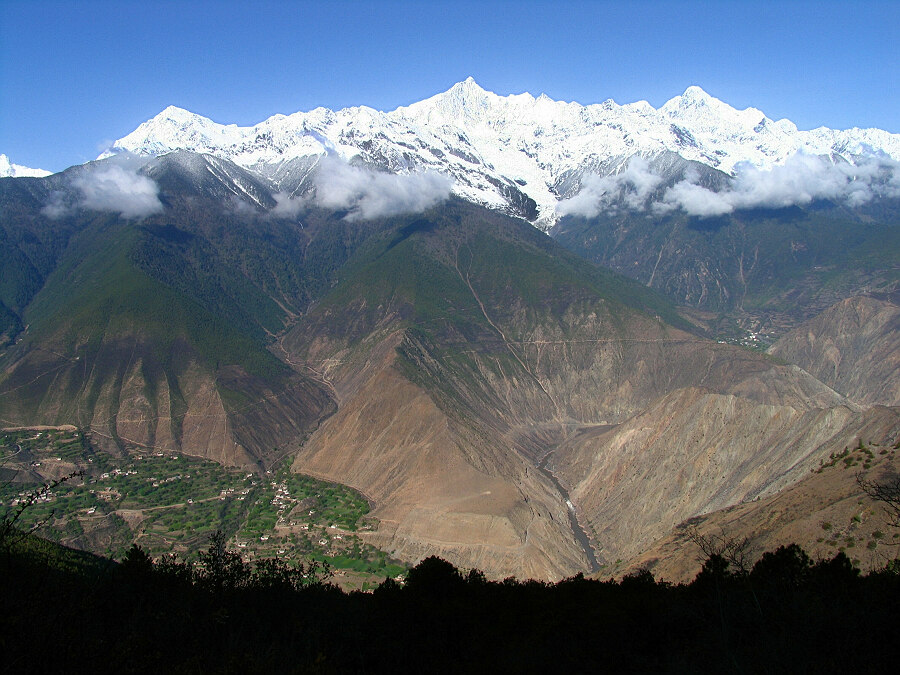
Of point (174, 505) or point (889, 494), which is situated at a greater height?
point (889, 494)

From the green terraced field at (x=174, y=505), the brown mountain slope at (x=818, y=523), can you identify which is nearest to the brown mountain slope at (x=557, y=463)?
the green terraced field at (x=174, y=505)

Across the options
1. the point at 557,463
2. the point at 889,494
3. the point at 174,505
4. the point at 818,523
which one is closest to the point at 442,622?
the point at 889,494

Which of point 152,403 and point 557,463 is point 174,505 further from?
point 557,463

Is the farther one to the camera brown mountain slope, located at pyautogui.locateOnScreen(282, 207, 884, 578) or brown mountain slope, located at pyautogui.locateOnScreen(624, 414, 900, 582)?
→ brown mountain slope, located at pyautogui.locateOnScreen(282, 207, 884, 578)

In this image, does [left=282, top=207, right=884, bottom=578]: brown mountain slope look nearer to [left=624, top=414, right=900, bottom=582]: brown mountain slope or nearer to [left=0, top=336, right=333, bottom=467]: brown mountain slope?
[left=624, top=414, right=900, bottom=582]: brown mountain slope

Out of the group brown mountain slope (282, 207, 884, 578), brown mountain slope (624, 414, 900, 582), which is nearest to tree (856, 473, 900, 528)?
brown mountain slope (624, 414, 900, 582)

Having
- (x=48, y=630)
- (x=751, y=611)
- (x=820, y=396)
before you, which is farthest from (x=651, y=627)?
(x=820, y=396)
